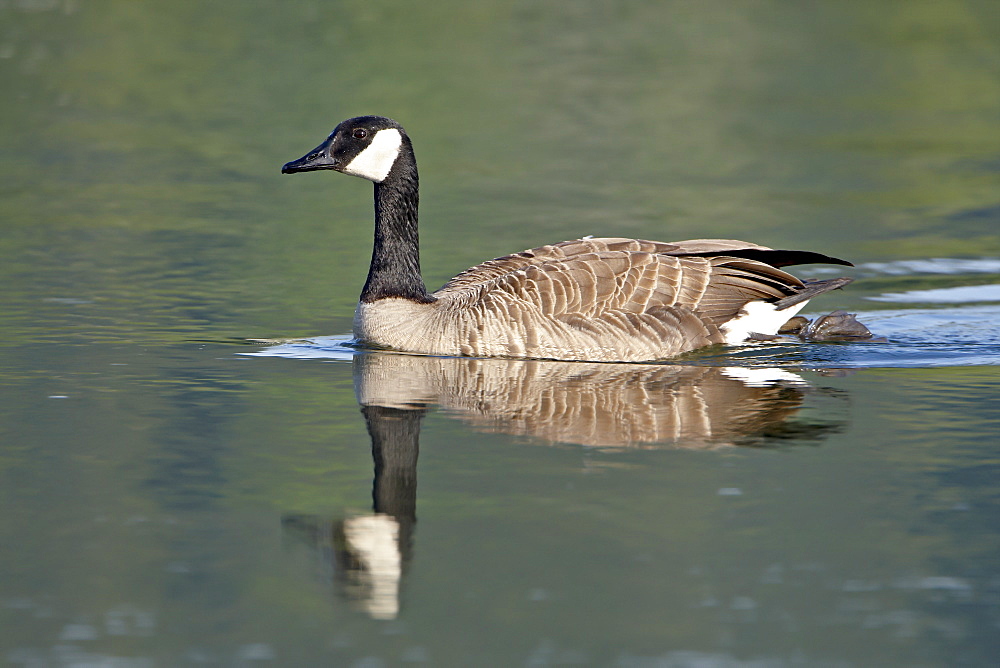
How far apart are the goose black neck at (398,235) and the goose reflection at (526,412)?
73cm

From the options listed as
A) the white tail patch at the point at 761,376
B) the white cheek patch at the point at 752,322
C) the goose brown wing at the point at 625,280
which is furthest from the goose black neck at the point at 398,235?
the white tail patch at the point at 761,376

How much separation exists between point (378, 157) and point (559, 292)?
6.60 ft

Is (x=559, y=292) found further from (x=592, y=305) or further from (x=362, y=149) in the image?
(x=362, y=149)

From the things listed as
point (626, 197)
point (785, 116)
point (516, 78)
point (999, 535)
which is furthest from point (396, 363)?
point (516, 78)

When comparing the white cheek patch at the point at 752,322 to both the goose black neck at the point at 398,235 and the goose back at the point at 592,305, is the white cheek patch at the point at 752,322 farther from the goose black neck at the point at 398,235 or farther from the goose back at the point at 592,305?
the goose black neck at the point at 398,235

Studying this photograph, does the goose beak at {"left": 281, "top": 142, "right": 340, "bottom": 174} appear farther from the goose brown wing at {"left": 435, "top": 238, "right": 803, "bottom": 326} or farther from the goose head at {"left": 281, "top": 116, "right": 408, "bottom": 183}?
the goose brown wing at {"left": 435, "top": 238, "right": 803, "bottom": 326}

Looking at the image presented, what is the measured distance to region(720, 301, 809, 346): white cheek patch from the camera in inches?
442

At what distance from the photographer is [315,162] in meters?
11.1

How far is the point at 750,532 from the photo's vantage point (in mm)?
6574

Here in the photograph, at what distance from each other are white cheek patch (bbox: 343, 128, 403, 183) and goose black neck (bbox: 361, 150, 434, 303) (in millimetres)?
62

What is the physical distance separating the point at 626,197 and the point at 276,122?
313 inches

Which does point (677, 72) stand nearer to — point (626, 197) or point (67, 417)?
point (626, 197)

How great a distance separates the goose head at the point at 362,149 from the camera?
36.9 feet

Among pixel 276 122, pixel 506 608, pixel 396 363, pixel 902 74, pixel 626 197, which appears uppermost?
pixel 902 74
